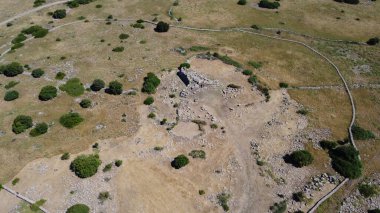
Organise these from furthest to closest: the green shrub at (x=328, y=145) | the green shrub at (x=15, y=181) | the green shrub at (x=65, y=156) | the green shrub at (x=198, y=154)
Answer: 1. the green shrub at (x=328, y=145)
2. the green shrub at (x=198, y=154)
3. the green shrub at (x=65, y=156)
4. the green shrub at (x=15, y=181)

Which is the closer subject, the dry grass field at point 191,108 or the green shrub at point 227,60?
the dry grass field at point 191,108

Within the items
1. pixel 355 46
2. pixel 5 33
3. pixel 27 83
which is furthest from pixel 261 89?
pixel 5 33

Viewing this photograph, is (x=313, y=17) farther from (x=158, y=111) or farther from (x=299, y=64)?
(x=158, y=111)

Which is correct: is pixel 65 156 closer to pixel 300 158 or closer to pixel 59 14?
pixel 300 158

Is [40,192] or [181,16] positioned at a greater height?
[181,16]

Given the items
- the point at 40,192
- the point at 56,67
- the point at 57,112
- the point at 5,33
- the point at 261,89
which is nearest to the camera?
the point at 40,192

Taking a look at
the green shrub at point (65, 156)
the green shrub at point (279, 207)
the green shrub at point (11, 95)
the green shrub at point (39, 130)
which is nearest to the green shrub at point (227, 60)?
the green shrub at point (279, 207)

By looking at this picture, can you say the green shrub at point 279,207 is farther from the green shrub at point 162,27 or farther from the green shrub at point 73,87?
the green shrub at point 162,27
